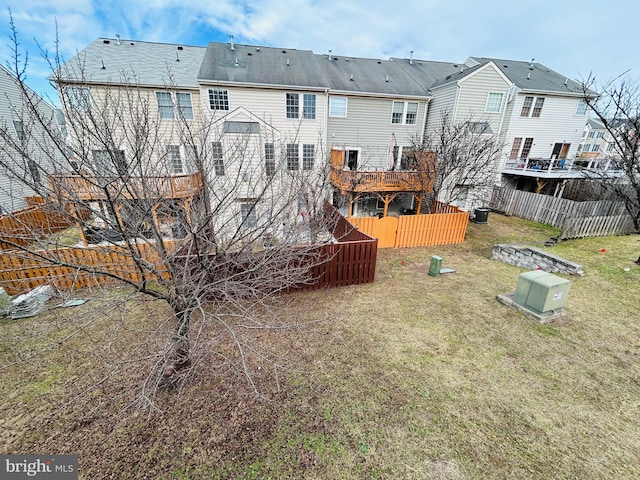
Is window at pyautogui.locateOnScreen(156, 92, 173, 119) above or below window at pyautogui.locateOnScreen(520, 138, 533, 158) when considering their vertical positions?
above

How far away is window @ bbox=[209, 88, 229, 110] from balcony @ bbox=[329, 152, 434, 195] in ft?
21.0

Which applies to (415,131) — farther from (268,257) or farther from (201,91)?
(268,257)

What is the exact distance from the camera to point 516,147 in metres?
17.6

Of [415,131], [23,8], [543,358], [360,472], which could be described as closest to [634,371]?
[543,358]

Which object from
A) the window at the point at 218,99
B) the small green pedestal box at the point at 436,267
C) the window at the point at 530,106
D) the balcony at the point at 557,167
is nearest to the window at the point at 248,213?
the small green pedestal box at the point at 436,267

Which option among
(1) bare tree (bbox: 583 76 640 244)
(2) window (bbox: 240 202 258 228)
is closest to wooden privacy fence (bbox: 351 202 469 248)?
(1) bare tree (bbox: 583 76 640 244)

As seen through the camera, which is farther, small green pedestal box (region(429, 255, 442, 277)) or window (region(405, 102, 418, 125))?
window (region(405, 102, 418, 125))

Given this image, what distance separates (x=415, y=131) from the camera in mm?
17031

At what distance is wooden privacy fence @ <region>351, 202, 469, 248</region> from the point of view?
11.8 metres

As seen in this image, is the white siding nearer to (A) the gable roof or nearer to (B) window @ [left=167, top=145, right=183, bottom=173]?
(A) the gable roof

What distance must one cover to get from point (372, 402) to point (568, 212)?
16274mm

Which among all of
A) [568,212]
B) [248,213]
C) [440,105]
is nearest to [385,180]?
[440,105]

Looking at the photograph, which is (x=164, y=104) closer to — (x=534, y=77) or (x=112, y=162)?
(x=112, y=162)

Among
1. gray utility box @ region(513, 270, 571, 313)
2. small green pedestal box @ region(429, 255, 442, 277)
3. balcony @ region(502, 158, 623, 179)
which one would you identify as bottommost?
small green pedestal box @ region(429, 255, 442, 277)
